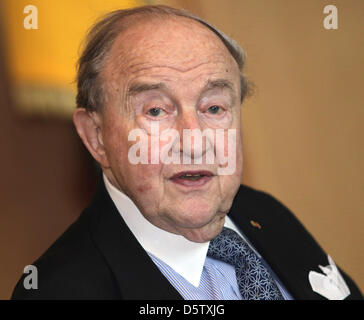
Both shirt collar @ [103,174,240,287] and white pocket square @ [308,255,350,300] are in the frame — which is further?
white pocket square @ [308,255,350,300]

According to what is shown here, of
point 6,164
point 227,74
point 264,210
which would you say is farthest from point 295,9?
point 6,164

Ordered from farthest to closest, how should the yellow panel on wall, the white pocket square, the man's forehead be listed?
1. the white pocket square
2. the yellow panel on wall
3. the man's forehead

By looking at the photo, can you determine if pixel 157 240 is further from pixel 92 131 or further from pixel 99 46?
pixel 99 46

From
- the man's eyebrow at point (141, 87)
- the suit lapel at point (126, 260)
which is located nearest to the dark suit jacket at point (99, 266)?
the suit lapel at point (126, 260)

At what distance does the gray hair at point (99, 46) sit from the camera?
1390 millimetres

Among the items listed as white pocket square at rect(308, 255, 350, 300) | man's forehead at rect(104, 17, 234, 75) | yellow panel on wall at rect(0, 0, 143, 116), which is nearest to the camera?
man's forehead at rect(104, 17, 234, 75)

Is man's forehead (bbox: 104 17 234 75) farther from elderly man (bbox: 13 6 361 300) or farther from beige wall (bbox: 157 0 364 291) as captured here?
beige wall (bbox: 157 0 364 291)

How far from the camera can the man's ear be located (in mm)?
1432

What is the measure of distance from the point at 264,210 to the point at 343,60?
1.72 feet

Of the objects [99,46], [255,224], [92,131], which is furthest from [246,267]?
[99,46]

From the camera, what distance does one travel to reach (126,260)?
4.52 feet

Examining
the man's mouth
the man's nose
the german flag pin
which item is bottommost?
the german flag pin

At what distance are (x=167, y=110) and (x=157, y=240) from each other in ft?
1.11

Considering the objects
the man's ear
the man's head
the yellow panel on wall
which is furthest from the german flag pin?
the yellow panel on wall
